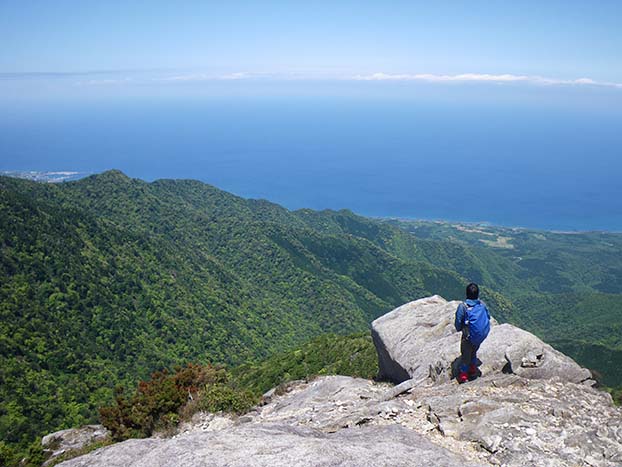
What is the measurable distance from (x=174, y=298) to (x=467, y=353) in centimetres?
5195

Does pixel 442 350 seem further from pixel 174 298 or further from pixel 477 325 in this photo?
pixel 174 298

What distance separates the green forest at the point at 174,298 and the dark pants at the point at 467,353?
337 inches

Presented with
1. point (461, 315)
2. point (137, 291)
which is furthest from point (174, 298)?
point (461, 315)

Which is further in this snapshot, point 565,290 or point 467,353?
point 565,290

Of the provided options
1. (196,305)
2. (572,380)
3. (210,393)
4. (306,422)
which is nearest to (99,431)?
(210,393)

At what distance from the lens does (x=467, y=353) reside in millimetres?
11516

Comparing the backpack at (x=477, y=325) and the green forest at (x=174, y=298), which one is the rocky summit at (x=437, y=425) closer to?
the backpack at (x=477, y=325)

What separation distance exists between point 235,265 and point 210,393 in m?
77.8

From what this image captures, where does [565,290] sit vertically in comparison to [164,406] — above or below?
below

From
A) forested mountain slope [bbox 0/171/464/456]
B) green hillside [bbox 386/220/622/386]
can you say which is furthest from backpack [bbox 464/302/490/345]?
green hillside [bbox 386/220/622/386]

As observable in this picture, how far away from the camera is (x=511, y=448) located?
8.13 m

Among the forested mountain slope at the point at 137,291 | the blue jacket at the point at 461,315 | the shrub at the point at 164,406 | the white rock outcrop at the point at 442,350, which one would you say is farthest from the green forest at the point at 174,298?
the blue jacket at the point at 461,315

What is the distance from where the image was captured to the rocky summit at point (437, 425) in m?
7.78

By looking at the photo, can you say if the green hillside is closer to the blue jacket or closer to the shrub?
the blue jacket
